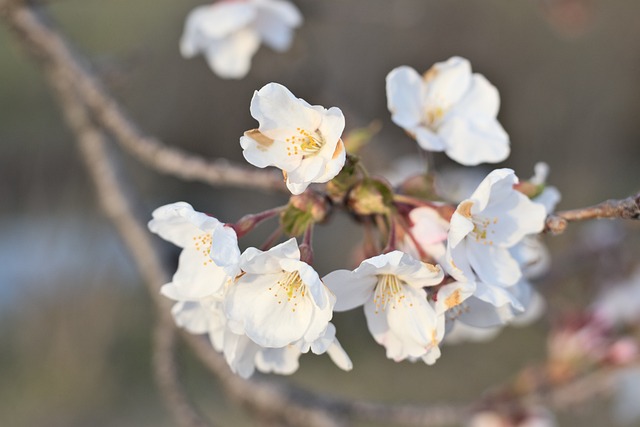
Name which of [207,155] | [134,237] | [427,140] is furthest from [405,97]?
[207,155]

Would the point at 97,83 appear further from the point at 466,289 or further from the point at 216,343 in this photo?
the point at 466,289

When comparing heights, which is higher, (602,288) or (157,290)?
(157,290)

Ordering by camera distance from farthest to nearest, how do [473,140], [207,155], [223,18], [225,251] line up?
[207,155] < [223,18] < [473,140] < [225,251]

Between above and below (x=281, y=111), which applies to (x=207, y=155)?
below

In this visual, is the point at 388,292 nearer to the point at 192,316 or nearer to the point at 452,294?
the point at 452,294

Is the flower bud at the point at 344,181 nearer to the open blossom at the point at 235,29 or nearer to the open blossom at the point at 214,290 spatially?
the open blossom at the point at 214,290

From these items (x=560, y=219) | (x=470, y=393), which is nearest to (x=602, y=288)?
(x=560, y=219)
